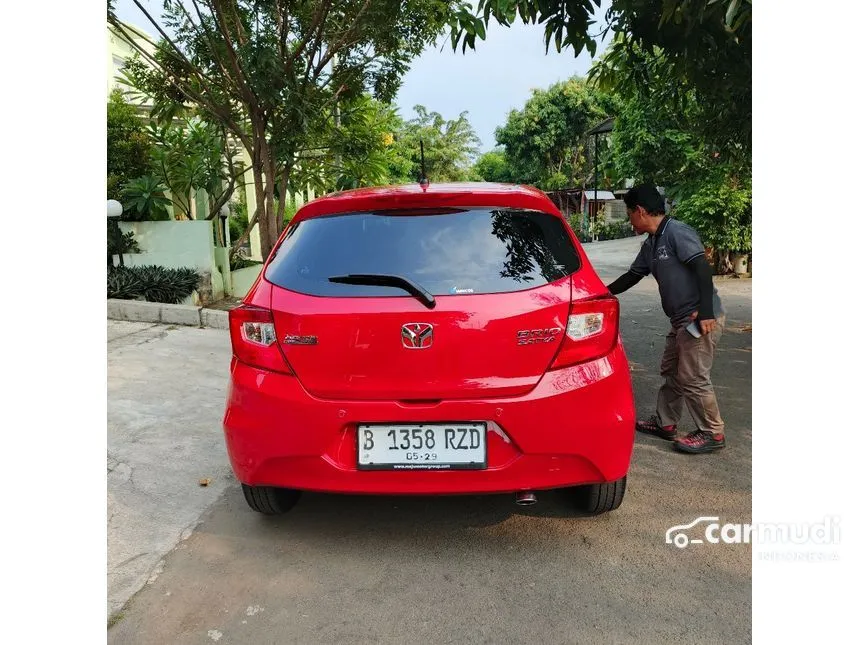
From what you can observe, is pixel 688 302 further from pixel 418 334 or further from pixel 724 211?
pixel 724 211

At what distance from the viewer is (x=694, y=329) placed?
13.7 ft

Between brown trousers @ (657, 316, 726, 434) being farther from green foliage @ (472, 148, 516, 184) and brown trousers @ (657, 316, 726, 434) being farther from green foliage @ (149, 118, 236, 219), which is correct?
green foliage @ (472, 148, 516, 184)

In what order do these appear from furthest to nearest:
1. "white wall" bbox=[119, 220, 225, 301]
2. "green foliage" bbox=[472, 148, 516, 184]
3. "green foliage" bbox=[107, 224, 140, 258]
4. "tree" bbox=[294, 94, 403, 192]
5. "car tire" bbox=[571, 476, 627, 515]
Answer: "green foliage" bbox=[472, 148, 516, 184], "tree" bbox=[294, 94, 403, 192], "white wall" bbox=[119, 220, 225, 301], "green foliage" bbox=[107, 224, 140, 258], "car tire" bbox=[571, 476, 627, 515]

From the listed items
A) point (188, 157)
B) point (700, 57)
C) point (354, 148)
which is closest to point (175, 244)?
point (188, 157)

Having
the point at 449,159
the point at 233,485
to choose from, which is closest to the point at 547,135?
the point at 449,159

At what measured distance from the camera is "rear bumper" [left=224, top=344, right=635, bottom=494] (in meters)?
2.80

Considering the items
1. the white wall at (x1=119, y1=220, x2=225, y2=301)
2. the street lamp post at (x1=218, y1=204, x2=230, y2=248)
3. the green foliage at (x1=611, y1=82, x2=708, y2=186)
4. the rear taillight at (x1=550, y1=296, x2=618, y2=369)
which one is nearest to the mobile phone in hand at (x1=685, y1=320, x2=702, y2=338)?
the rear taillight at (x1=550, y1=296, x2=618, y2=369)

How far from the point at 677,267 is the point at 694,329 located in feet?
1.22

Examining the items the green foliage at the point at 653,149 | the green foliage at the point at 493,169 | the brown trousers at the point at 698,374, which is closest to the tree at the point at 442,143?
the green foliage at the point at 493,169

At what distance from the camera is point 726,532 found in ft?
10.6

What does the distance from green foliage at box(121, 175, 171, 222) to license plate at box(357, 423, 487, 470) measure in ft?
30.0
